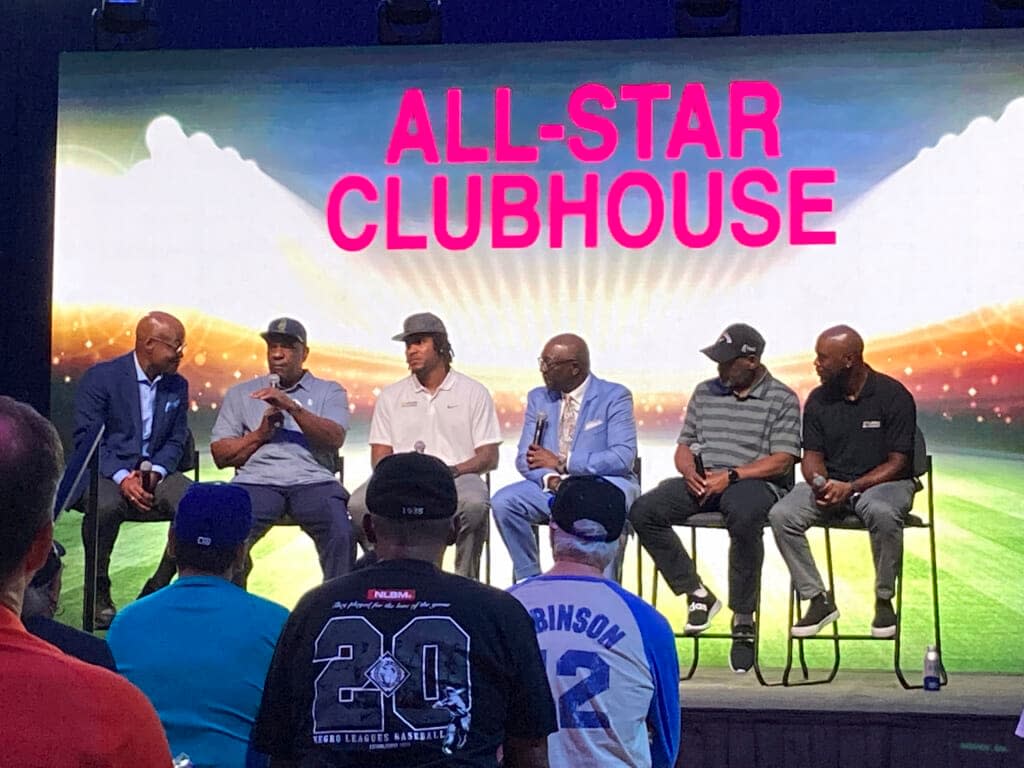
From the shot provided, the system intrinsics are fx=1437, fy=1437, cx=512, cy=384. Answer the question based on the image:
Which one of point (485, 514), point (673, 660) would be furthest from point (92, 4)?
point (673, 660)

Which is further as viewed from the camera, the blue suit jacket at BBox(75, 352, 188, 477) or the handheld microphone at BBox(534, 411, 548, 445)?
the blue suit jacket at BBox(75, 352, 188, 477)

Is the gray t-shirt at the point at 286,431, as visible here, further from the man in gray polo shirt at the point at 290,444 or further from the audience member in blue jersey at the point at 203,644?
the audience member in blue jersey at the point at 203,644

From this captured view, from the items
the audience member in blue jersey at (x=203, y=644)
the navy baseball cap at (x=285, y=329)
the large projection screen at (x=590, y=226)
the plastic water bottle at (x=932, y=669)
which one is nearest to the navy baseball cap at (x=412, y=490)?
the audience member in blue jersey at (x=203, y=644)

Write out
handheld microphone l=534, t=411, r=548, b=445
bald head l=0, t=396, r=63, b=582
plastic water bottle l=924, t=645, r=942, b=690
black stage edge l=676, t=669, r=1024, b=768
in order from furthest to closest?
handheld microphone l=534, t=411, r=548, b=445 → plastic water bottle l=924, t=645, r=942, b=690 → black stage edge l=676, t=669, r=1024, b=768 → bald head l=0, t=396, r=63, b=582

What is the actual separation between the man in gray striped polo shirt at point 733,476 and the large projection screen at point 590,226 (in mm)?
521

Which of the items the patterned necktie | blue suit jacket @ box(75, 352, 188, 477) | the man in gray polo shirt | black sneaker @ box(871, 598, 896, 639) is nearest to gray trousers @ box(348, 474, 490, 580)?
the man in gray polo shirt

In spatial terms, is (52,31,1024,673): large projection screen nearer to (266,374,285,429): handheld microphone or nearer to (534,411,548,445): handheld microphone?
(266,374,285,429): handheld microphone

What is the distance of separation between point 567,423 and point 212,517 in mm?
3160

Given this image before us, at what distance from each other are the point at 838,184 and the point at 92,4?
11.1ft

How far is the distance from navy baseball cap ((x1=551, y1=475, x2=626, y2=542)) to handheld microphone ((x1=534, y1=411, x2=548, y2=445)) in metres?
2.71

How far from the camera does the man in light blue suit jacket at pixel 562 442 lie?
5.31 meters

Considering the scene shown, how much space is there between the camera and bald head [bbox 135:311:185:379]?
560cm

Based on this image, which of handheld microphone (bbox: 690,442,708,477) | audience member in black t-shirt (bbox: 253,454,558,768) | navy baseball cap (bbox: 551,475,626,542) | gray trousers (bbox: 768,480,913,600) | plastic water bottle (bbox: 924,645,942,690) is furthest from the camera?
handheld microphone (bbox: 690,442,708,477)

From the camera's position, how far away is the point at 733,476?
17.2ft
